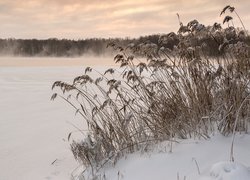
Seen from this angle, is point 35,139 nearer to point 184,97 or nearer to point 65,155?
point 65,155

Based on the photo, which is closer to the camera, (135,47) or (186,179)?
(186,179)

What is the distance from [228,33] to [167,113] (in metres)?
0.97

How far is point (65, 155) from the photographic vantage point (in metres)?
5.25

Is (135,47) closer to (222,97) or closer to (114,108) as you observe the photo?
(114,108)

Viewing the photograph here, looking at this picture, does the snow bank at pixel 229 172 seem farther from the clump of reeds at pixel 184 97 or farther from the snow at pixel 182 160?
the clump of reeds at pixel 184 97

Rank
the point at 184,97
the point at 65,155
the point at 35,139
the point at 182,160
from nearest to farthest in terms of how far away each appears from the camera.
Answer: the point at 182,160, the point at 184,97, the point at 65,155, the point at 35,139

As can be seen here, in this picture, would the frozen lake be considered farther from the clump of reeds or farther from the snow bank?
the snow bank

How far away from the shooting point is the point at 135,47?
4.42 metres

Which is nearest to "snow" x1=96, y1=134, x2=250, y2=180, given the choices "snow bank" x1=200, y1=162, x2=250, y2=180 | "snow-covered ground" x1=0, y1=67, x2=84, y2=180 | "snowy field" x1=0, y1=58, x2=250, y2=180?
"snowy field" x1=0, y1=58, x2=250, y2=180

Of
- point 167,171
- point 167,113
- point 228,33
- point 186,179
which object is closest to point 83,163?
point 167,113

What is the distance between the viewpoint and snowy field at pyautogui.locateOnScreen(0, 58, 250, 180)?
3307 mm

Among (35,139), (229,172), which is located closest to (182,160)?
(229,172)

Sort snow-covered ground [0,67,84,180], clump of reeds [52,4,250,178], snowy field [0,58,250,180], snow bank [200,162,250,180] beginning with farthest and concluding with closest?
snow-covered ground [0,67,84,180] < clump of reeds [52,4,250,178] < snowy field [0,58,250,180] < snow bank [200,162,250,180]

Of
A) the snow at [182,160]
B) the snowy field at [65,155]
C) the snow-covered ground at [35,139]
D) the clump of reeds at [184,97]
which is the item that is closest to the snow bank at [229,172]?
the snowy field at [65,155]
